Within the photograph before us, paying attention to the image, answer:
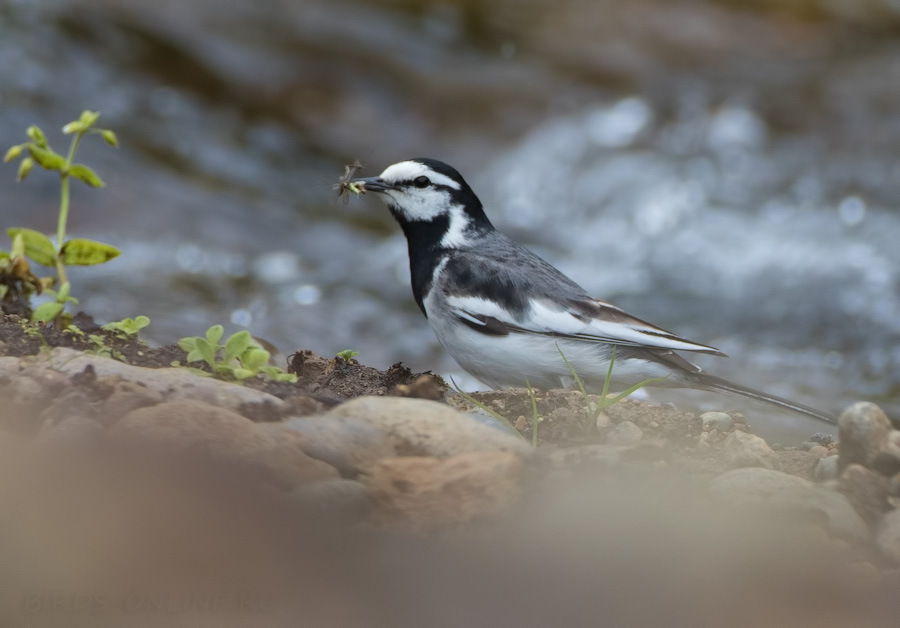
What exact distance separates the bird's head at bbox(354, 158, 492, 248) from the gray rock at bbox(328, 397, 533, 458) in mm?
2908

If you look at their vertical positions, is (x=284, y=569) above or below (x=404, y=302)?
below

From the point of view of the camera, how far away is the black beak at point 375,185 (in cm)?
583

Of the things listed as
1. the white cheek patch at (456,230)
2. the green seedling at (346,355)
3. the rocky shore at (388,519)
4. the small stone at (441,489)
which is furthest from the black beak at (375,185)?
the small stone at (441,489)

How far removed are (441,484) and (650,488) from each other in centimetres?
57

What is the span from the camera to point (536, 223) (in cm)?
1248

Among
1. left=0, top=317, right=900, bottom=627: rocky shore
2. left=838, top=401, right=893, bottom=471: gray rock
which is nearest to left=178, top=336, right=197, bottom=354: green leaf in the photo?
left=0, top=317, right=900, bottom=627: rocky shore

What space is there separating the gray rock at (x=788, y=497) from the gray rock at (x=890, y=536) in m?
0.04

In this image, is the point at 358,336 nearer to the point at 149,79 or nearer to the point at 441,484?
the point at 149,79

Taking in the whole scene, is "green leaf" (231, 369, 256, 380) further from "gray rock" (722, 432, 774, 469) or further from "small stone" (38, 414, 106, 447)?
"gray rock" (722, 432, 774, 469)

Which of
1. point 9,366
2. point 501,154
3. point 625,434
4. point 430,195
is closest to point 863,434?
point 625,434

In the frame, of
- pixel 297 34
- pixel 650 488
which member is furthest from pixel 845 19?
pixel 650 488

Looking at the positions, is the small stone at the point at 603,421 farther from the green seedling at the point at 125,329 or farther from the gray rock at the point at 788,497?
the green seedling at the point at 125,329

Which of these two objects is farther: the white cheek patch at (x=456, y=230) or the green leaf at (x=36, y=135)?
the white cheek patch at (x=456, y=230)

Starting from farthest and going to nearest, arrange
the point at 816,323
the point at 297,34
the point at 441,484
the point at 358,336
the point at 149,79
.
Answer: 1. the point at 297,34
2. the point at 149,79
3. the point at 816,323
4. the point at 358,336
5. the point at 441,484
